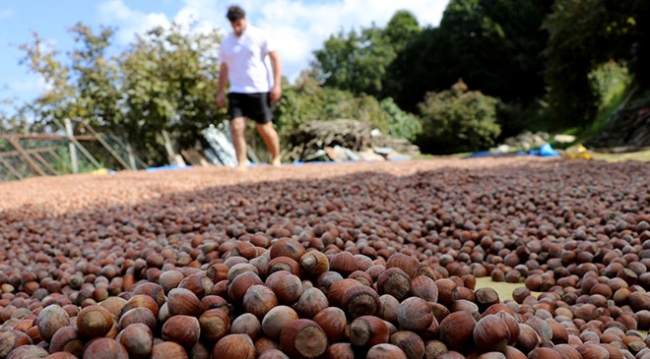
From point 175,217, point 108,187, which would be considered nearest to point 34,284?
point 175,217

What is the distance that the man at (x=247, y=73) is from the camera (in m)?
5.43

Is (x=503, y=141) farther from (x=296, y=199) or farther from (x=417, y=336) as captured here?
(x=417, y=336)

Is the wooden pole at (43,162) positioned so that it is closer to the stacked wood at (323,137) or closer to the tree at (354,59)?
the stacked wood at (323,137)

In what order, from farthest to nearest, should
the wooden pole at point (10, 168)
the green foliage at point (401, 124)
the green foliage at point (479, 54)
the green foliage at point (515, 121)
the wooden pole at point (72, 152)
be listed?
1. the green foliage at point (479, 54)
2. the green foliage at point (515, 121)
3. the green foliage at point (401, 124)
4. the wooden pole at point (72, 152)
5. the wooden pole at point (10, 168)

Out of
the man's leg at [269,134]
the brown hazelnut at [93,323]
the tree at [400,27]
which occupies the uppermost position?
the tree at [400,27]

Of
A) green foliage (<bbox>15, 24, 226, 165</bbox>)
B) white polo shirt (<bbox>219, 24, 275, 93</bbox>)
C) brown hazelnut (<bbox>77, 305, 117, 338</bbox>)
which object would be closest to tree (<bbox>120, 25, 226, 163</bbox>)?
green foliage (<bbox>15, 24, 226, 165</bbox>)

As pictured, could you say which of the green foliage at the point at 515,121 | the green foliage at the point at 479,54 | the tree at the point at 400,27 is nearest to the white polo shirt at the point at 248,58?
the green foliage at the point at 515,121

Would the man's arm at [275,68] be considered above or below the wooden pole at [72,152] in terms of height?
above

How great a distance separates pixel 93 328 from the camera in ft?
2.97

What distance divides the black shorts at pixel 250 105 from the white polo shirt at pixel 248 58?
6 centimetres

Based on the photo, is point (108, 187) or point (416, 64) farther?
point (416, 64)

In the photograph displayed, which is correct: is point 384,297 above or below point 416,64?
below

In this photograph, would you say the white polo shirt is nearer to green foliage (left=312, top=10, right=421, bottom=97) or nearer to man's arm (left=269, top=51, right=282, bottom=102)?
man's arm (left=269, top=51, right=282, bottom=102)

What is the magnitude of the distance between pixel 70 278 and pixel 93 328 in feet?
4.14
